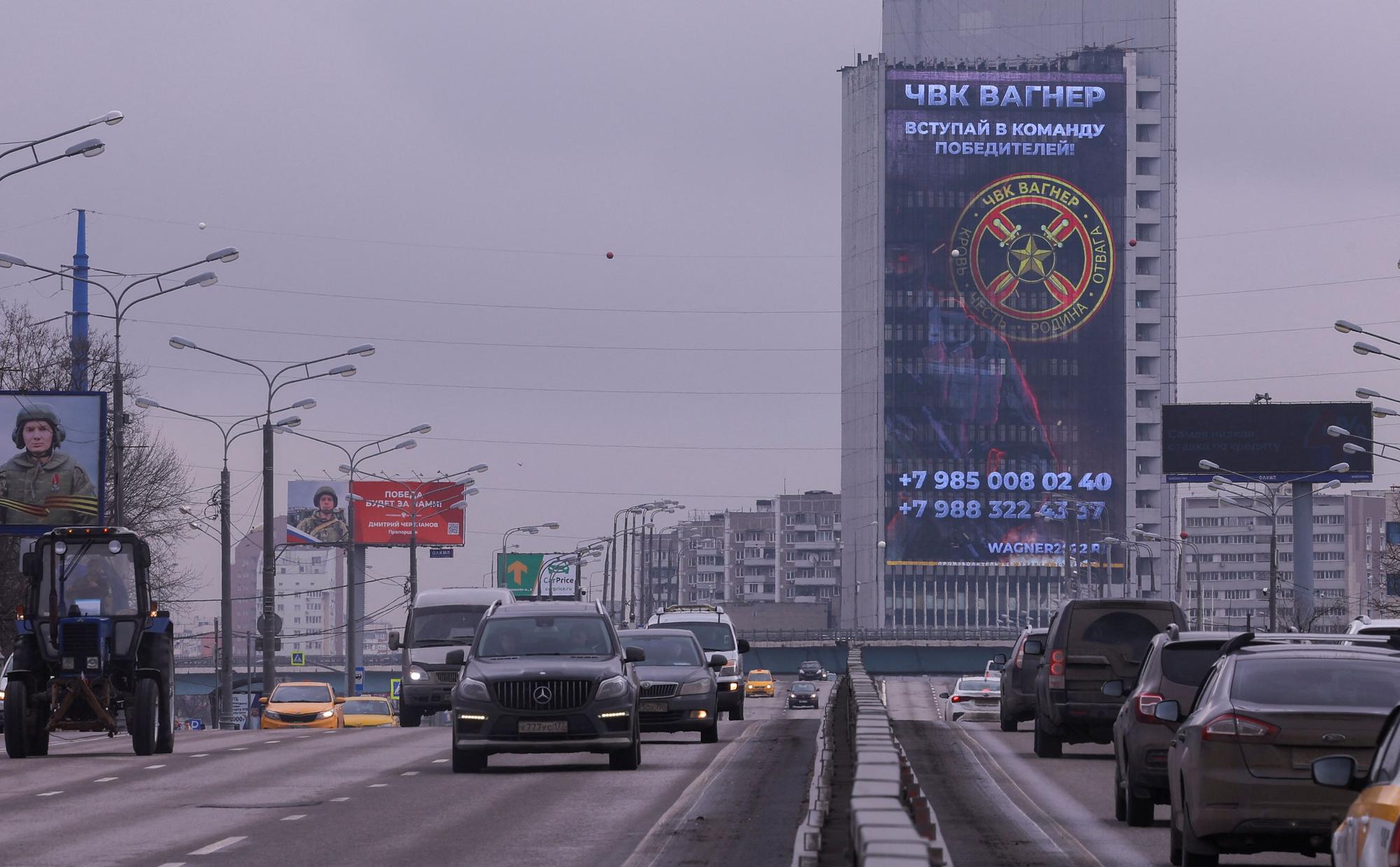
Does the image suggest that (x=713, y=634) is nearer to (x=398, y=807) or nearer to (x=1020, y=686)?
(x=1020, y=686)

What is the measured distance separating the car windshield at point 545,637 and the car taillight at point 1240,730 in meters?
11.3

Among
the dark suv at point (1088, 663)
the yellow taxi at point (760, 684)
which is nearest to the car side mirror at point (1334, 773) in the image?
the dark suv at point (1088, 663)

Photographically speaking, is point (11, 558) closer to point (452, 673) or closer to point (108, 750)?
point (452, 673)

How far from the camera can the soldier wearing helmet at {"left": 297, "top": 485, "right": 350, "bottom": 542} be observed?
139 meters

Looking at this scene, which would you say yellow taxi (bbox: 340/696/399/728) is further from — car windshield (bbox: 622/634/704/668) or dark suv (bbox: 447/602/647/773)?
dark suv (bbox: 447/602/647/773)

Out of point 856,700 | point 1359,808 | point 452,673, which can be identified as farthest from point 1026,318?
point 1359,808

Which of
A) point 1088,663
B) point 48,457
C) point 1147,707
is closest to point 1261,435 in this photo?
point 48,457

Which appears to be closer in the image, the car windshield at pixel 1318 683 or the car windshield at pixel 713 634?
the car windshield at pixel 1318 683

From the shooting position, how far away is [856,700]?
79.7ft

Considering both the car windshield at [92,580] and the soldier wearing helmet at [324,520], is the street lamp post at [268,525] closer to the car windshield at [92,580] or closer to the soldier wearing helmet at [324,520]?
the car windshield at [92,580]

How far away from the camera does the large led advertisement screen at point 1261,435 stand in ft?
382

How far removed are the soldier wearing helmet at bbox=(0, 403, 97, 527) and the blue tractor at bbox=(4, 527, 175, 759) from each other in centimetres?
2331

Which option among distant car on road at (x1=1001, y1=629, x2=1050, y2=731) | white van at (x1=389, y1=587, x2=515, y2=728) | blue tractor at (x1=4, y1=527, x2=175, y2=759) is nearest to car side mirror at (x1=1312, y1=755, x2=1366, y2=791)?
blue tractor at (x1=4, y1=527, x2=175, y2=759)

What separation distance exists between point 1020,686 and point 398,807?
17.6 m
